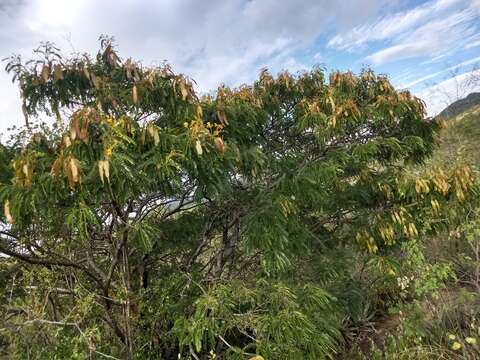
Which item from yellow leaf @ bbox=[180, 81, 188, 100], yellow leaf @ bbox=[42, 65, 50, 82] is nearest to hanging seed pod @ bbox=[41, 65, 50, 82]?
yellow leaf @ bbox=[42, 65, 50, 82]

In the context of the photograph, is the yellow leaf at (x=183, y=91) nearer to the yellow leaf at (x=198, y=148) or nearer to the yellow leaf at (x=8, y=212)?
the yellow leaf at (x=198, y=148)

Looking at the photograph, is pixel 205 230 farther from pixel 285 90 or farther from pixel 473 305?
pixel 473 305

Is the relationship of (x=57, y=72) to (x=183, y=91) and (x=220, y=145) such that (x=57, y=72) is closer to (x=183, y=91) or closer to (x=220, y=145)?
(x=183, y=91)

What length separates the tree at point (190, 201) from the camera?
1.92 m

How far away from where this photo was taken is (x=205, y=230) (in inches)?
144

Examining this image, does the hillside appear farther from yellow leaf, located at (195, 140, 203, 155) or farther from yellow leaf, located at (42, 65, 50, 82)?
yellow leaf, located at (42, 65, 50, 82)

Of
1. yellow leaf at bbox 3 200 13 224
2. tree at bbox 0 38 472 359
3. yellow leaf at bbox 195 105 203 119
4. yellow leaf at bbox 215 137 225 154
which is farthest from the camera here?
yellow leaf at bbox 195 105 203 119

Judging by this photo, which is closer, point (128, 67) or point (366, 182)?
point (128, 67)

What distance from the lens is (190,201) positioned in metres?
3.38

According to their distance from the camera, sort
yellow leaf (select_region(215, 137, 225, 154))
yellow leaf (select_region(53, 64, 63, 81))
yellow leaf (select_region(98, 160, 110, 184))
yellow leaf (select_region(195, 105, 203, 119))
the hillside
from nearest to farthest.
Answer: yellow leaf (select_region(98, 160, 110, 184)), yellow leaf (select_region(215, 137, 225, 154)), yellow leaf (select_region(195, 105, 203, 119)), yellow leaf (select_region(53, 64, 63, 81)), the hillside

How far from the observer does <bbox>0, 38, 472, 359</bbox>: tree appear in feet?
6.30

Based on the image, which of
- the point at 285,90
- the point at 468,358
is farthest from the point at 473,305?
the point at 285,90

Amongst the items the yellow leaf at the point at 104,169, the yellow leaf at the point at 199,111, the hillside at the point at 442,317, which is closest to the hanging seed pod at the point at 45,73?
the yellow leaf at the point at 199,111

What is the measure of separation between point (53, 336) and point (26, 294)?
0.77 m
